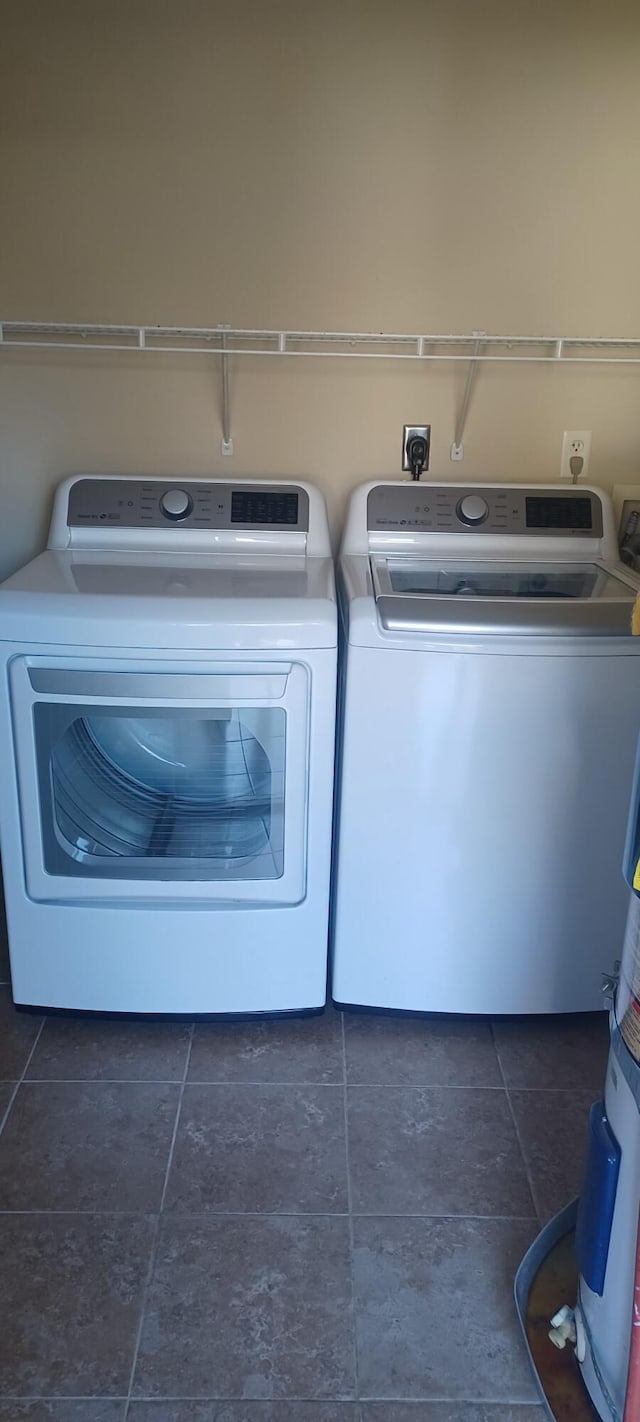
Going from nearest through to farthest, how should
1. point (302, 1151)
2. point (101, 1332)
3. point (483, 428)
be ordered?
point (101, 1332) < point (302, 1151) < point (483, 428)

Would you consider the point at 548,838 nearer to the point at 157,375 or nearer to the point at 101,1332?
the point at 101,1332

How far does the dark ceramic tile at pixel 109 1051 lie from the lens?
1.88m

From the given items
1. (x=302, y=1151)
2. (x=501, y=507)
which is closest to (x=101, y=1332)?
(x=302, y=1151)

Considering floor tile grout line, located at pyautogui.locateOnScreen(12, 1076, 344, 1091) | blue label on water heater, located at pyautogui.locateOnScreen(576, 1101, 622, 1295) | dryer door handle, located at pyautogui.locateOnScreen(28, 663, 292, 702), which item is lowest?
floor tile grout line, located at pyautogui.locateOnScreen(12, 1076, 344, 1091)

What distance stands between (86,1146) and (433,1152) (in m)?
0.60

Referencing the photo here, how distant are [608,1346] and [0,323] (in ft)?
7.04

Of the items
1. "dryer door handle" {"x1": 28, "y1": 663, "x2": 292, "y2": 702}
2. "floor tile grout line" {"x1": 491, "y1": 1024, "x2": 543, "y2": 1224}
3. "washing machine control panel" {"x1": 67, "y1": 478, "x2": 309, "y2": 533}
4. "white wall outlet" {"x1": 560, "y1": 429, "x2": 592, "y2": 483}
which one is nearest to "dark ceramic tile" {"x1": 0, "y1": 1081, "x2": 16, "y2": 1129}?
"dryer door handle" {"x1": 28, "y1": 663, "x2": 292, "y2": 702}

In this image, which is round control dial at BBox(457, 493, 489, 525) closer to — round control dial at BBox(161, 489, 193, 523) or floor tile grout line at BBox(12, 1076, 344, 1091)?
round control dial at BBox(161, 489, 193, 523)

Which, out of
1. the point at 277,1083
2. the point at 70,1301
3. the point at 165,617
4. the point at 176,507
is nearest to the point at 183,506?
the point at 176,507

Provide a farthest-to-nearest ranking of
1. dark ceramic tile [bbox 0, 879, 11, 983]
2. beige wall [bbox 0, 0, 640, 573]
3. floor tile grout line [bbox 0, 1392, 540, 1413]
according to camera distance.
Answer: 1. dark ceramic tile [bbox 0, 879, 11, 983]
2. beige wall [bbox 0, 0, 640, 573]
3. floor tile grout line [bbox 0, 1392, 540, 1413]

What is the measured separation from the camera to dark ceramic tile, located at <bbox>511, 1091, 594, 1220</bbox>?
164 centimetres

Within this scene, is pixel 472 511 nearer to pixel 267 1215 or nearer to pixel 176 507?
pixel 176 507

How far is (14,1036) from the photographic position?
1.97m

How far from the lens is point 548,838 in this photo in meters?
1.85
